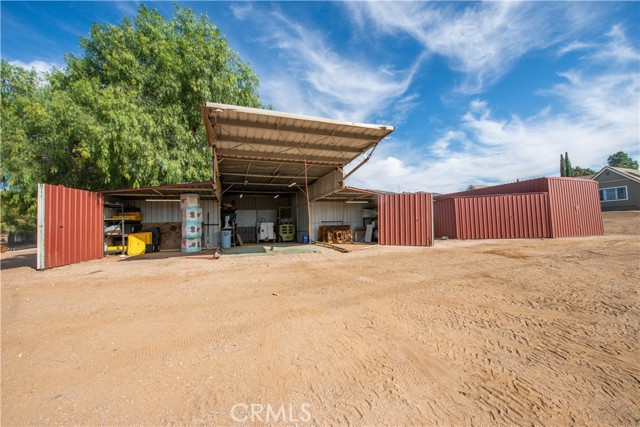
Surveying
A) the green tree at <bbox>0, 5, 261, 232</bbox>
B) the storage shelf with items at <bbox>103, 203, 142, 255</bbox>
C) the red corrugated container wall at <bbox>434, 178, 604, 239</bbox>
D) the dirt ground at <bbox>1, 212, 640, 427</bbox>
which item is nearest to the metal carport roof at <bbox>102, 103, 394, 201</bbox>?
the storage shelf with items at <bbox>103, 203, 142, 255</bbox>

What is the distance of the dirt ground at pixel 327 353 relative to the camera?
2.18 meters

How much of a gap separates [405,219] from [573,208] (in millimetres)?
13420

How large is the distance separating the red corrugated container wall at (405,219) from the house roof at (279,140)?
3649 millimetres

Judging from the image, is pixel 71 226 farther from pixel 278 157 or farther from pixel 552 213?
pixel 552 213

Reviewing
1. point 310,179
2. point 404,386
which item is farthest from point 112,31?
point 404,386

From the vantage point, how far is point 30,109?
1248 cm

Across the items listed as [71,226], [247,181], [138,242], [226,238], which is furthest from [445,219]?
[71,226]

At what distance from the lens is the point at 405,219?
1434 centimetres

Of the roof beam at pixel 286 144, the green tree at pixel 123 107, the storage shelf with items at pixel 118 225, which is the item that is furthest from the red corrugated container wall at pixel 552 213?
the storage shelf with items at pixel 118 225

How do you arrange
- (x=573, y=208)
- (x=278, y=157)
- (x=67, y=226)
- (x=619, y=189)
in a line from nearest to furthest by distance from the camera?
(x=67, y=226)
(x=278, y=157)
(x=573, y=208)
(x=619, y=189)

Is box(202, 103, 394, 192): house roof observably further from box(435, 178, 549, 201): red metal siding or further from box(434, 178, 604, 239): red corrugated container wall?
box(435, 178, 549, 201): red metal siding

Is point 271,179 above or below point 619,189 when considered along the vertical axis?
above

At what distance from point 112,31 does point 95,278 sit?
1531 centimetres

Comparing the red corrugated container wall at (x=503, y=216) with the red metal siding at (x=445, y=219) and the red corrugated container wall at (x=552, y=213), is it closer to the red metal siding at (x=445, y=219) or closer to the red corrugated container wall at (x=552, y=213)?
the red corrugated container wall at (x=552, y=213)
